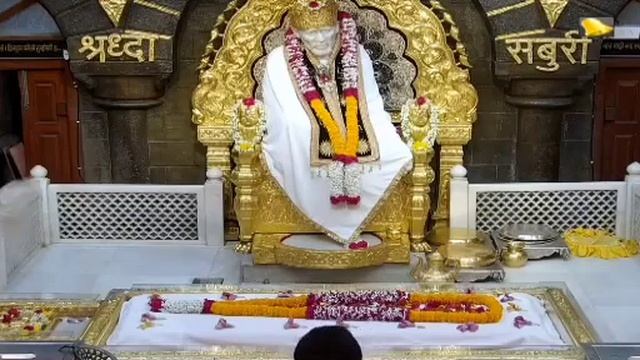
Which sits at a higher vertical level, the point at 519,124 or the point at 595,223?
the point at 519,124

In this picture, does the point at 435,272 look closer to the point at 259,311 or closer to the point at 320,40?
the point at 259,311

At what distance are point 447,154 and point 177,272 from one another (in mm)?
2335

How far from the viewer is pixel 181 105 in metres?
8.90

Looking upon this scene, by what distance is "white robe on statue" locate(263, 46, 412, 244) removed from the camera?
24.9 ft

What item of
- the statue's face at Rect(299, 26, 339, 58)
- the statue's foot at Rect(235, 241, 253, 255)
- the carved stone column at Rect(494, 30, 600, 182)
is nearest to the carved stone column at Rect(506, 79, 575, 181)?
the carved stone column at Rect(494, 30, 600, 182)

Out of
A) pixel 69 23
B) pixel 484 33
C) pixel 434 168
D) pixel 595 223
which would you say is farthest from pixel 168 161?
pixel 595 223

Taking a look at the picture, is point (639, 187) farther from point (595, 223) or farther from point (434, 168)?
point (434, 168)

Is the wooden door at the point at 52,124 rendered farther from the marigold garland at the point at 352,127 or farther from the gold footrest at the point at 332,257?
the gold footrest at the point at 332,257

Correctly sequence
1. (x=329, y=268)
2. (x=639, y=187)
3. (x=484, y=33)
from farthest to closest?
(x=484, y=33) → (x=639, y=187) → (x=329, y=268)

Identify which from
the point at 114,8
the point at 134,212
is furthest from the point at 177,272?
the point at 114,8

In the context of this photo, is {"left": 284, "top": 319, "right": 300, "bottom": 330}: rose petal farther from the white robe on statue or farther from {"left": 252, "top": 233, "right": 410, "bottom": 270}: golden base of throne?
the white robe on statue

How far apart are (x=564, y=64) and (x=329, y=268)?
8.63 feet

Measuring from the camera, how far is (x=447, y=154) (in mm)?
8586

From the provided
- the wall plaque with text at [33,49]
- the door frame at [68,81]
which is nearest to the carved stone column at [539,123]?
the door frame at [68,81]
